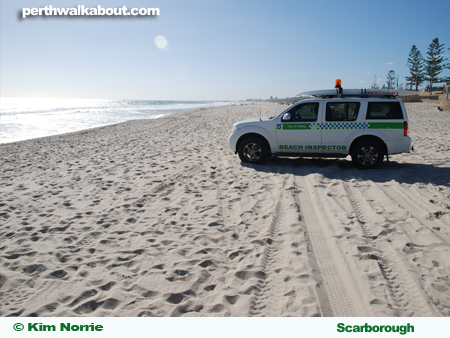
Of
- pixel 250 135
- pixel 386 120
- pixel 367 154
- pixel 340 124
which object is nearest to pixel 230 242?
pixel 250 135

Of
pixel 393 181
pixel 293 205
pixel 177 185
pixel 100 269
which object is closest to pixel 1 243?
pixel 100 269

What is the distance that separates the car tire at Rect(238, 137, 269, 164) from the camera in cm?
795

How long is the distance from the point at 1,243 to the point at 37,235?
44 cm

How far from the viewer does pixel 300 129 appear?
767cm

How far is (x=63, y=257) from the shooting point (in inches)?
145

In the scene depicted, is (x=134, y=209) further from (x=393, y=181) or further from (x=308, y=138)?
(x=393, y=181)

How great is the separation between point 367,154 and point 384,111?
1.16m

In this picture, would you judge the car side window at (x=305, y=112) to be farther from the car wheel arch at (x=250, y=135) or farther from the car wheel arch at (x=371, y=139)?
the car wheel arch at (x=371, y=139)

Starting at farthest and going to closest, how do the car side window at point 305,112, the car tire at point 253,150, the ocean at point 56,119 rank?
1. the ocean at point 56,119
2. the car tire at point 253,150
3. the car side window at point 305,112

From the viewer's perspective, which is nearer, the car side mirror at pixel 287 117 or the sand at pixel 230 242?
the sand at pixel 230 242

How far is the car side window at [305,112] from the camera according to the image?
7.53 meters

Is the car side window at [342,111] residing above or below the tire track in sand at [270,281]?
above

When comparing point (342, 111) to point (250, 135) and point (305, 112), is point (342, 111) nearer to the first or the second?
point (305, 112)

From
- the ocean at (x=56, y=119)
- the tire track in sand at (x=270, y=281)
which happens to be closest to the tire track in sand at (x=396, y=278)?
the tire track in sand at (x=270, y=281)
